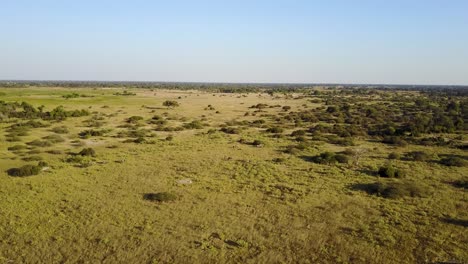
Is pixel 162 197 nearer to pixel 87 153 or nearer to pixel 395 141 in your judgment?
pixel 87 153

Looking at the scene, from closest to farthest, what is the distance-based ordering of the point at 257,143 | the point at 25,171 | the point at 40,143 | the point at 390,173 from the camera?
the point at 25,171 < the point at 390,173 < the point at 40,143 < the point at 257,143

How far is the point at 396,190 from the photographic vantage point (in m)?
20.7

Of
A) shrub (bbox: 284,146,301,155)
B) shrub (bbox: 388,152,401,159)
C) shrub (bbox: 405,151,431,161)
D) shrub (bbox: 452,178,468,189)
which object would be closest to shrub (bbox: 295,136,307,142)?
shrub (bbox: 284,146,301,155)

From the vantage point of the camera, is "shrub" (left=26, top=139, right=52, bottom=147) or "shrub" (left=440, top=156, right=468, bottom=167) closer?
"shrub" (left=440, top=156, right=468, bottom=167)

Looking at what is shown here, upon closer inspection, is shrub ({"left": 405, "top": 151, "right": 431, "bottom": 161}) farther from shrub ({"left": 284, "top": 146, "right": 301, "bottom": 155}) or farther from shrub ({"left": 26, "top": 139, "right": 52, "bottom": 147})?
shrub ({"left": 26, "top": 139, "right": 52, "bottom": 147})

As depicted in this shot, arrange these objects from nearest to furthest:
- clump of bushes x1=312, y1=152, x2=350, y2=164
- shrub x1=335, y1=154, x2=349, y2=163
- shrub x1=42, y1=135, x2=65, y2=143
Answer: clump of bushes x1=312, y1=152, x2=350, y2=164, shrub x1=335, y1=154, x2=349, y2=163, shrub x1=42, y1=135, x2=65, y2=143

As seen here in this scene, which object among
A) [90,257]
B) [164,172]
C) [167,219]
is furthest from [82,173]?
[90,257]

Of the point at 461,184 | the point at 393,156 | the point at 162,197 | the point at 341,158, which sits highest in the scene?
the point at 341,158

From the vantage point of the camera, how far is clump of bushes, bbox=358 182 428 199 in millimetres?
20517

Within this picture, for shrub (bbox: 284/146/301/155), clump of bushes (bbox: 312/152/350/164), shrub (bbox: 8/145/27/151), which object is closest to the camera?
clump of bushes (bbox: 312/152/350/164)

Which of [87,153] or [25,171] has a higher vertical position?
[25,171]

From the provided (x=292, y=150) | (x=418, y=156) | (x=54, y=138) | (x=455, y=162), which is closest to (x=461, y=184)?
(x=455, y=162)

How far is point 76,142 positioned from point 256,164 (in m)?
19.7

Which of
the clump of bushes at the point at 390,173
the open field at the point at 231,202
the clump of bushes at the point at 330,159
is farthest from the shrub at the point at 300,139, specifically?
the clump of bushes at the point at 390,173
